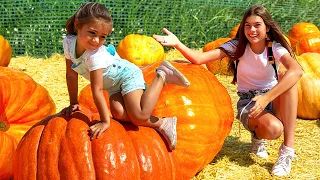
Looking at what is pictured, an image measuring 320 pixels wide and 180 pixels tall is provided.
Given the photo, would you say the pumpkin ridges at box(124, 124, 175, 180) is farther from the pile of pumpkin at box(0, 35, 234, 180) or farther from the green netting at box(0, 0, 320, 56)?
the green netting at box(0, 0, 320, 56)

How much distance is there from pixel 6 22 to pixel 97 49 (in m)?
6.98

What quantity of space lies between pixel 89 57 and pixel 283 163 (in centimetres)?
204

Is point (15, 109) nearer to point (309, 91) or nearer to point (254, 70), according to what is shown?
point (254, 70)

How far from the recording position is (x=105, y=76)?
340cm

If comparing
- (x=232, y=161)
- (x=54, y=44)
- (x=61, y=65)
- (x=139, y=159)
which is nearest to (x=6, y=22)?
(x=54, y=44)

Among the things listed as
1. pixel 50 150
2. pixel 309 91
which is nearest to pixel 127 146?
pixel 50 150

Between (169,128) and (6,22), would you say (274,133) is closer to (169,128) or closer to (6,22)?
(169,128)

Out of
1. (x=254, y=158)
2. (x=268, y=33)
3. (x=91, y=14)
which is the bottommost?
(x=254, y=158)

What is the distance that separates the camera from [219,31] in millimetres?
11180

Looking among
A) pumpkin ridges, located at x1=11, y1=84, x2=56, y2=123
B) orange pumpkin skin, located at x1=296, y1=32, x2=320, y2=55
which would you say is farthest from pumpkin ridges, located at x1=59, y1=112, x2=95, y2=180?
orange pumpkin skin, located at x1=296, y1=32, x2=320, y2=55

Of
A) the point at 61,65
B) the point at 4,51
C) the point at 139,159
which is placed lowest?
the point at 61,65

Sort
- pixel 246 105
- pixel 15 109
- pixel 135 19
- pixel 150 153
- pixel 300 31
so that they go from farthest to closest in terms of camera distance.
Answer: pixel 135 19, pixel 300 31, pixel 246 105, pixel 15 109, pixel 150 153

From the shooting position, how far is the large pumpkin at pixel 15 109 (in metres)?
3.85

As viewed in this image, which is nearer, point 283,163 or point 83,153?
point 83,153
